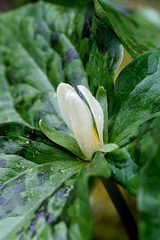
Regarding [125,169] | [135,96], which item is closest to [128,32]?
[135,96]

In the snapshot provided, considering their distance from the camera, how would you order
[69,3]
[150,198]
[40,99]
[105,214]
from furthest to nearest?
[69,3]
[105,214]
[40,99]
[150,198]

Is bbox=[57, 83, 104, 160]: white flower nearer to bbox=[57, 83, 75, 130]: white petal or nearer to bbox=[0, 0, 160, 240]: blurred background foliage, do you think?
bbox=[57, 83, 75, 130]: white petal

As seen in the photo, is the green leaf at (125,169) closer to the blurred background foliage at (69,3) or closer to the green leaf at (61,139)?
the green leaf at (61,139)

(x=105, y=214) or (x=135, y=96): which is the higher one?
(x=135, y=96)

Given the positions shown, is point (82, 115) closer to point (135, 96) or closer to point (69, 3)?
point (135, 96)

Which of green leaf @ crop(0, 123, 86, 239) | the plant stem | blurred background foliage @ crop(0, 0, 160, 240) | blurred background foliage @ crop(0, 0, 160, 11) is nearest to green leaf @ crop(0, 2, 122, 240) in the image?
green leaf @ crop(0, 123, 86, 239)

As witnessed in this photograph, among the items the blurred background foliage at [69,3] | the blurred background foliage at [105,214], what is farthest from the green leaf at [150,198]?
the blurred background foliage at [69,3]
